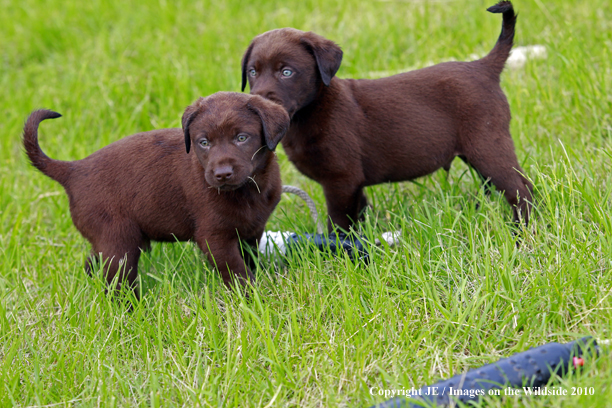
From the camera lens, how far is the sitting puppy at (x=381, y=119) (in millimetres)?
3588

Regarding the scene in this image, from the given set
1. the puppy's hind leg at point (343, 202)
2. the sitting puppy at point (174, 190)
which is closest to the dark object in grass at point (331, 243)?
the puppy's hind leg at point (343, 202)

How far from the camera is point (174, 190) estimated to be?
348 centimetres

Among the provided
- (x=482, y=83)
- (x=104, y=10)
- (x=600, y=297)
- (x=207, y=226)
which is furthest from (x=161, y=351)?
(x=104, y=10)

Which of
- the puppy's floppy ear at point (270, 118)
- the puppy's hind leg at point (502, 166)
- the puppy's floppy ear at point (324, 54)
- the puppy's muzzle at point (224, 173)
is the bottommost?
the puppy's hind leg at point (502, 166)

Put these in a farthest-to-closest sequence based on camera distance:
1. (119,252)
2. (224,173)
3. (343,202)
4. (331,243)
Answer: (343,202)
(331,243)
(119,252)
(224,173)

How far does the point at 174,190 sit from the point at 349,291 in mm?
1157

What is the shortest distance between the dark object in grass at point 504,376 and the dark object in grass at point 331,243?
120 centimetres

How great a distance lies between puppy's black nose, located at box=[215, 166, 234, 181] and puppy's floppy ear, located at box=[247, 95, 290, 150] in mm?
264

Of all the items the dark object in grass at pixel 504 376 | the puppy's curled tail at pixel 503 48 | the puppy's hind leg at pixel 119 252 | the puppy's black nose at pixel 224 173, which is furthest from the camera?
the puppy's curled tail at pixel 503 48

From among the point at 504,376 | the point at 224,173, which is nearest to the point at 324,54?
the point at 224,173

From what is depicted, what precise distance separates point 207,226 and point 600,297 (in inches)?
75.5

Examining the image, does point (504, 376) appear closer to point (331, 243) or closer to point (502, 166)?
point (331, 243)

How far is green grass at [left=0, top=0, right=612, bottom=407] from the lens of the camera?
2.59 metres

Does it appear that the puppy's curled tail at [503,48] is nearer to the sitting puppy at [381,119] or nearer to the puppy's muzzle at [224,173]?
the sitting puppy at [381,119]
